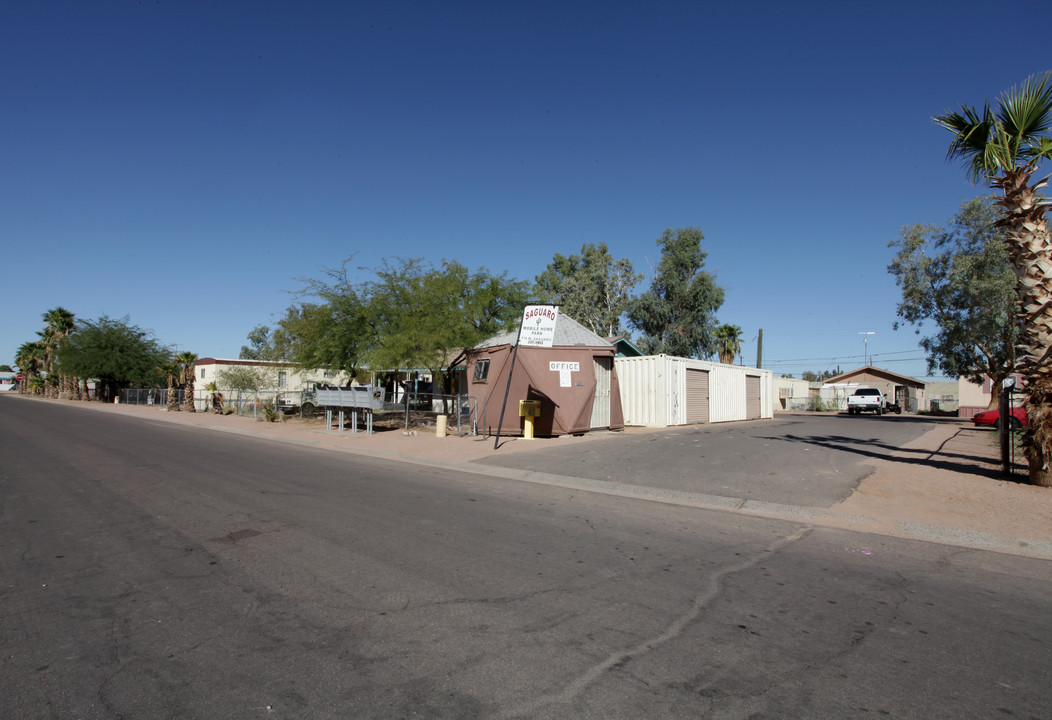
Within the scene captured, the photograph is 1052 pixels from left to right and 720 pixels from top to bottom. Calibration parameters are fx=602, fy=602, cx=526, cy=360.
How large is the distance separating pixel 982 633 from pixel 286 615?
16.6ft

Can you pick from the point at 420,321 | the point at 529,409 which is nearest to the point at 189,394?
the point at 420,321

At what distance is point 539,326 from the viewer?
15297mm

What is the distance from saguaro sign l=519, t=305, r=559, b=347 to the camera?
15281 mm

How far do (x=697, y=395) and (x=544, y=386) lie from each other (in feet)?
30.1

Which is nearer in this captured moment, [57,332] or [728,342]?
[728,342]

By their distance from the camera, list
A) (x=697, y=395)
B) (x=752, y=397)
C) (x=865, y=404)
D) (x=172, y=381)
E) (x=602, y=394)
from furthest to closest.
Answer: (x=865, y=404)
(x=172, y=381)
(x=752, y=397)
(x=697, y=395)
(x=602, y=394)

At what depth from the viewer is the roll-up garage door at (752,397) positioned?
29.8 metres

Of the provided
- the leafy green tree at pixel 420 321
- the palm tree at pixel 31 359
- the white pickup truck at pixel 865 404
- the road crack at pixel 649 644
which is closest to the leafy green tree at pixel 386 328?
the leafy green tree at pixel 420 321

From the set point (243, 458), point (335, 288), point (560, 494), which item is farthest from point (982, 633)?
point (335, 288)

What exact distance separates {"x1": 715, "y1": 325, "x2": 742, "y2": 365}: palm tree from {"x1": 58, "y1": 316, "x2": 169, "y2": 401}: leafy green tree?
164ft

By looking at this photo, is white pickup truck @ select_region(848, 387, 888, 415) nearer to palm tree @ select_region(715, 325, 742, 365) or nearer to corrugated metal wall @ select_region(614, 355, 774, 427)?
palm tree @ select_region(715, 325, 742, 365)

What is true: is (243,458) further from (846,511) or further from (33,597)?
(846,511)

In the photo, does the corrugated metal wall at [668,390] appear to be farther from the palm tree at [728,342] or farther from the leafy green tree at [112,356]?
the leafy green tree at [112,356]

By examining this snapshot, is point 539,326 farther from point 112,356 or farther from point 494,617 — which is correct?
point 112,356
